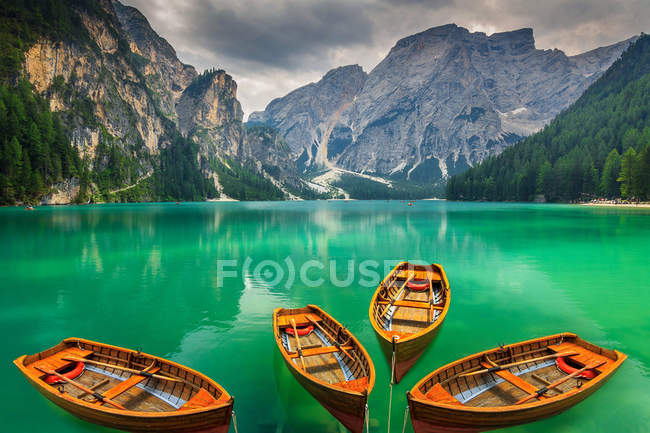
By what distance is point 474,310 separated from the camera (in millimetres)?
20891

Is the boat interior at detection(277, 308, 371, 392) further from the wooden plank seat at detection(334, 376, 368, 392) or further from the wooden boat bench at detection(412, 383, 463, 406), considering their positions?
the wooden boat bench at detection(412, 383, 463, 406)

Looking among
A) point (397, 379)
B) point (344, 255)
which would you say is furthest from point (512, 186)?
point (397, 379)

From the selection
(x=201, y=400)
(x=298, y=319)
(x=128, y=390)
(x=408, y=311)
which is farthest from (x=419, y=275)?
(x=128, y=390)

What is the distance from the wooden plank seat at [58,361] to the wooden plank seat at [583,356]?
16.4 meters

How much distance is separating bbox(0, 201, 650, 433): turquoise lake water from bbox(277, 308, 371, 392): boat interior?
136 centimetres

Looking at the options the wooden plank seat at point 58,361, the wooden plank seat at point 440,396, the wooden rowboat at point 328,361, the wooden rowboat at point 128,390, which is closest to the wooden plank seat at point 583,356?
the wooden plank seat at point 440,396

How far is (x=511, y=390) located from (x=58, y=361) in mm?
14238

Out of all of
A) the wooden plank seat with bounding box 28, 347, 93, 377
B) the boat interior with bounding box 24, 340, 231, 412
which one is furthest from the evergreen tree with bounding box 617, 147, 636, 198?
the wooden plank seat with bounding box 28, 347, 93, 377

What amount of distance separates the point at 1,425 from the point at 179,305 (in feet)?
38.8

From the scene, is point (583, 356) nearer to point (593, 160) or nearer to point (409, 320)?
point (409, 320)

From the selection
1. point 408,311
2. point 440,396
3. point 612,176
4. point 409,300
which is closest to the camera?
point 440,396

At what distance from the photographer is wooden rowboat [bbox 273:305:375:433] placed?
8469 millimetres

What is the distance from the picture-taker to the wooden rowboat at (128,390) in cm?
782

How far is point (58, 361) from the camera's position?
11195 mm
